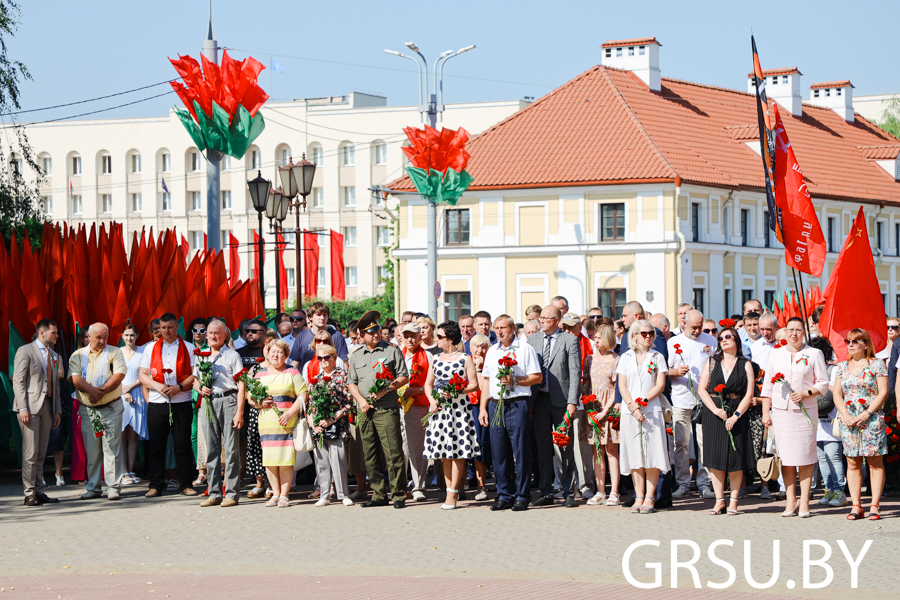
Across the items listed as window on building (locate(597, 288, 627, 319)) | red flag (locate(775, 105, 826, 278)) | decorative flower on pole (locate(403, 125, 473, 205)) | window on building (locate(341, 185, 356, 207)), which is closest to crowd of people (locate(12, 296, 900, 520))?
red flag (locate(775, 105, 826, 278))

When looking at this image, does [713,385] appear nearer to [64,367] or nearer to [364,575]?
[364,575]

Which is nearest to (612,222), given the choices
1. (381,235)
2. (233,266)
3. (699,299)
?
(699,299)

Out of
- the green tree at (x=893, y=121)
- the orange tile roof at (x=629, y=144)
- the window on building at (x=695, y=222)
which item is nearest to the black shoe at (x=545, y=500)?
the orange tile roof at (x=629, y=144)

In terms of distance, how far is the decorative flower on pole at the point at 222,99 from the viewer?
54.6 ft

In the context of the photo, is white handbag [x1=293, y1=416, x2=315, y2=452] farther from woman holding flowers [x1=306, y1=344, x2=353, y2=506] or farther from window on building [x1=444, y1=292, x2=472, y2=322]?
window on building [x1=444, y1=292, x2=472, y2=322]

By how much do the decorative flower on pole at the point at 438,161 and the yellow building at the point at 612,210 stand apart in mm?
18551

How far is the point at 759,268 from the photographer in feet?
164

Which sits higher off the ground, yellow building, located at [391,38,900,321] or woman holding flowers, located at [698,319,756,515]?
yellow building, located at [391,38,900,321]

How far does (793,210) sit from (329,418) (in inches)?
219

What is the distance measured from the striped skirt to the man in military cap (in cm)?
72

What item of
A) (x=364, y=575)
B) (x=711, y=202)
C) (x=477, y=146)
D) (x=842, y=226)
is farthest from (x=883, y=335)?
(x=842, y=226)

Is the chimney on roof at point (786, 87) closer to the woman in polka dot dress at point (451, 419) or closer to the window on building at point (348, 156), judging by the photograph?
the window on building at point (348, 156)

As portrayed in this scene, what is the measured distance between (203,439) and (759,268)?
3975cm

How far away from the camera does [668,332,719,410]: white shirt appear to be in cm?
1244
